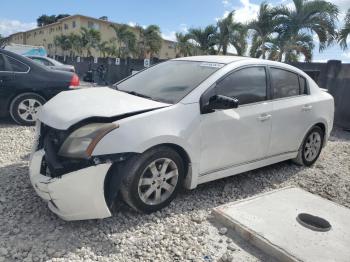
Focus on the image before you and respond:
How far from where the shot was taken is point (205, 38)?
24.3 m

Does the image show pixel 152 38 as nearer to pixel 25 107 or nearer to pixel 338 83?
pixel 338 83

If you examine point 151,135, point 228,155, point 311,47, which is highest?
point 311,47

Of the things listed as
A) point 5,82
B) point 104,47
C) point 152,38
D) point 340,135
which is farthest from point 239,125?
point 104,47

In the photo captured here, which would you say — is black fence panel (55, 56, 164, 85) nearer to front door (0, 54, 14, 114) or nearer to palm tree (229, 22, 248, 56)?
palm tree (229, 22, 248, 56)

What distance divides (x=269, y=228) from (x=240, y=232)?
0.28 m

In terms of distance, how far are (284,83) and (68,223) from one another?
127 inches

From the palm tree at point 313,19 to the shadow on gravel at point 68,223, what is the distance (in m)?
13.5

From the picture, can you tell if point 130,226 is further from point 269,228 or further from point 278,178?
point 278,178

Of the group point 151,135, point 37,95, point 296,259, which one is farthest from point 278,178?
point 37,95

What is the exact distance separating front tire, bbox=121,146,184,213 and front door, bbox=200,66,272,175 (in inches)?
14.1

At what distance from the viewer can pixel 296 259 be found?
2795 mm

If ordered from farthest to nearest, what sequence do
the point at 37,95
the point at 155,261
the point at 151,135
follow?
1. the point at 37,95
2. the point at 151,135
3. the point at 155,261

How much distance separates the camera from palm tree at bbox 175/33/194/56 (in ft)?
87.0

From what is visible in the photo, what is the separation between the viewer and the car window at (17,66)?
641 centimetres
